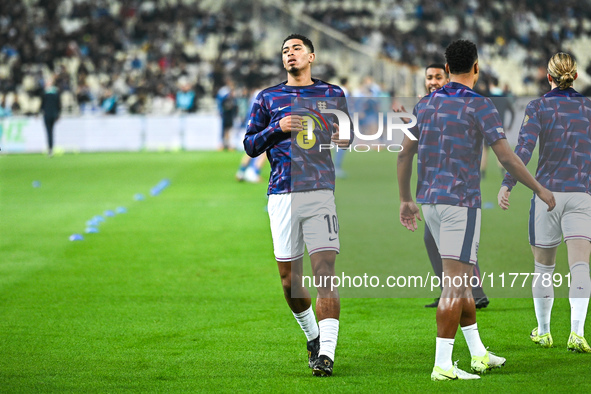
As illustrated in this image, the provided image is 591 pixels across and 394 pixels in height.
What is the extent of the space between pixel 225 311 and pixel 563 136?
3.30 metres

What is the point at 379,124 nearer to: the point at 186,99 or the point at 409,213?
the point at 409,213

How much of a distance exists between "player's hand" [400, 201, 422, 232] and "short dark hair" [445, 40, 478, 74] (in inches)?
39.7

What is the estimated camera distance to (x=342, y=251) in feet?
20.9

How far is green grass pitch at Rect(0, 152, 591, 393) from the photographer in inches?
210

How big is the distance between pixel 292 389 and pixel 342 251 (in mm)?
1559

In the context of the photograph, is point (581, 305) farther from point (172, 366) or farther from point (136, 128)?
point (136, 128)

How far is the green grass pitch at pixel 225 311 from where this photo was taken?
5328mm

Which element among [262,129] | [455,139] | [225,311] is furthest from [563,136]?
[225,311]

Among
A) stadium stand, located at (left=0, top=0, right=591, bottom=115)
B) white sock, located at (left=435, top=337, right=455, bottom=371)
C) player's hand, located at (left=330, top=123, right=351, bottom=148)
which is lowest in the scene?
white sock, located at (left=435, top=337, right=455, bottom=371)

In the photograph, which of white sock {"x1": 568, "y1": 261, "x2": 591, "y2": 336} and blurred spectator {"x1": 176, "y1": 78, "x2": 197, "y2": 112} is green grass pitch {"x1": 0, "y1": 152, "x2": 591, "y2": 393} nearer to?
white sock {"x1": 568, "y1": 261, "x2": 591, "y2": 336}

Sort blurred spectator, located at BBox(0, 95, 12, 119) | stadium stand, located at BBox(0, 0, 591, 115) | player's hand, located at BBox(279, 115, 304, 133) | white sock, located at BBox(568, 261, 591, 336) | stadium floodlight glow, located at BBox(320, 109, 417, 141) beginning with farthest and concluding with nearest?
→ stadium stand, located at BBox(0, 0, 591, 115)
blurred spectator, located at BBox(0, 95, 12, 119)
white sock, located at BBox(568, 261, 591, 336)
stadium floodlight glow, located at BBox(320, 109, 417, 141)
player's hand, located at BBox(279, 115, 304, 133)

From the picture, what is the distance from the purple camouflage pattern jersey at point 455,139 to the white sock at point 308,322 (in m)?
1.12

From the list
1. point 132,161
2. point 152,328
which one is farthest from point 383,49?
point 152,328

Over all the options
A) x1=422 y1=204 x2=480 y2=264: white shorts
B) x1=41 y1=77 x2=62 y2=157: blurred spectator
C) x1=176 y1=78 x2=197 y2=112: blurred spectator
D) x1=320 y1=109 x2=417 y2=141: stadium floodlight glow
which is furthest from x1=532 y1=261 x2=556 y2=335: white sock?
x1=176 y1=78 x2=197 y2=112: blurred spectator
